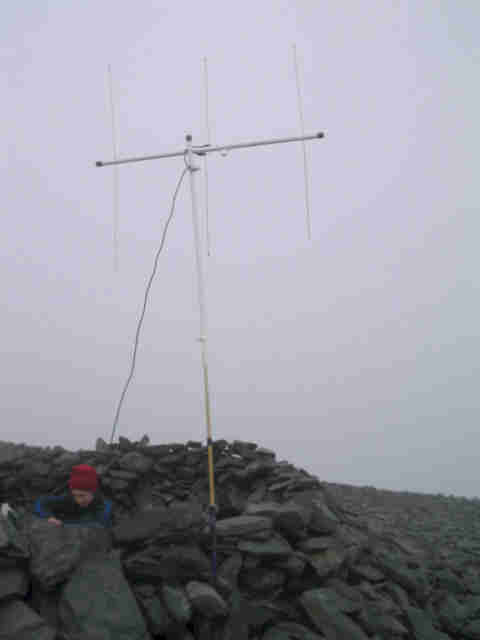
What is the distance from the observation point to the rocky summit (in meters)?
5.42

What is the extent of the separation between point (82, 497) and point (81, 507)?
249 mm

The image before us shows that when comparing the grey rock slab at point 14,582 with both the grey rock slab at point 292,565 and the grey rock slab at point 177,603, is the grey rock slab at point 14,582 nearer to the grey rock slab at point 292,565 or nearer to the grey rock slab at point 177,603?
the grey rock slab at point 177,603

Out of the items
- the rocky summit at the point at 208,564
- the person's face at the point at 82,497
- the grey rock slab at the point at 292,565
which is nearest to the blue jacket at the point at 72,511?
the person's face at the point at 82,497

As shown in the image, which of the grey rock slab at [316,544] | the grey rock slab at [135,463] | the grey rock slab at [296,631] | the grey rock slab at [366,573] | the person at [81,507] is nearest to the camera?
the grey rock slab at [296,631]

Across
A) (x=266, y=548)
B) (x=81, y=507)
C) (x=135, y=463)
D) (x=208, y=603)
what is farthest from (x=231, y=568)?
(x=135, y=463)

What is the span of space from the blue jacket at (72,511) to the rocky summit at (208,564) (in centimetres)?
32

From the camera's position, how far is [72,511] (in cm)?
704

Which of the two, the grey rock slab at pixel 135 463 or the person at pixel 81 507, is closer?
the person at pixel 81 507

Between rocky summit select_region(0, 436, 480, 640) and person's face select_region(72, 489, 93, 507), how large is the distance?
0.68 meters

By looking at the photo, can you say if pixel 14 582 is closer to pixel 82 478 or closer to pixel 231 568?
pixel 82 478

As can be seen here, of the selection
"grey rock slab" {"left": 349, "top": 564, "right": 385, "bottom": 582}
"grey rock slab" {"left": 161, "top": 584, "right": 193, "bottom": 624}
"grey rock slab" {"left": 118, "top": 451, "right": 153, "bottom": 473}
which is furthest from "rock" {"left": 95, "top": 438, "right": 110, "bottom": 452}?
"grey rock slab" {"left": 349, "top": 564, "right": 385, "bottom": 582}

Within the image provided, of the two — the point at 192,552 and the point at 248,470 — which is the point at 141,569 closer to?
the point at 192,552

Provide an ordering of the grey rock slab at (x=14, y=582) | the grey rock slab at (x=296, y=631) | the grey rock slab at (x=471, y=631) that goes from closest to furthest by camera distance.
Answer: the grey rock slab at (x=14, y=582) < the grey rock slab at (x=296, y=631) < the grey rock slab at (x=471, y=631)

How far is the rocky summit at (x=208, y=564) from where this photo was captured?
5422 mm
